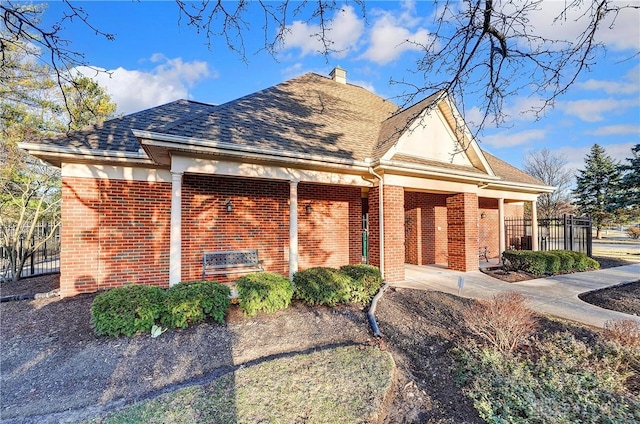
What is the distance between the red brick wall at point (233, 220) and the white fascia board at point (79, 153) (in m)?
1.21

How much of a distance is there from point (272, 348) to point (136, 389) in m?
1.72

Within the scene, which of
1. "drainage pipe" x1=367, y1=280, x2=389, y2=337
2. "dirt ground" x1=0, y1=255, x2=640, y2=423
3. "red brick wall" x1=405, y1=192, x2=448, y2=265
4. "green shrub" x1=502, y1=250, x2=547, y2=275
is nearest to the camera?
"dirt ground" x1=0, y1=255, x2=640, y2=423

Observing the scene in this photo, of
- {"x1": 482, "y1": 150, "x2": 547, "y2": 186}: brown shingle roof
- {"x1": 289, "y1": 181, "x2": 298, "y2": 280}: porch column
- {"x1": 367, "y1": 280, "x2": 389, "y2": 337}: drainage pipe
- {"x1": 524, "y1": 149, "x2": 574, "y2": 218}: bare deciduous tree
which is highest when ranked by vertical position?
{"x1": 524, "y1": 149, "x2": 574, "y2": 218}: bare deciduous tree

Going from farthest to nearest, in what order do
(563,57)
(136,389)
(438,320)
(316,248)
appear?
(316,248) < (438,320) < (563,57) < (136,389)

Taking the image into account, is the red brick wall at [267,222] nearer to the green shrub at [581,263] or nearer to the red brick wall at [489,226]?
the red brick wall at [489,226]

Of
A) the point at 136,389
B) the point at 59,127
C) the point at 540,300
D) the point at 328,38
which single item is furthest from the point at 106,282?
the point at 59,127

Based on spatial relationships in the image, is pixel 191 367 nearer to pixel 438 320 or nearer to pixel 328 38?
pixel 438 320

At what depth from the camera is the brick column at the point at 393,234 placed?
809cm

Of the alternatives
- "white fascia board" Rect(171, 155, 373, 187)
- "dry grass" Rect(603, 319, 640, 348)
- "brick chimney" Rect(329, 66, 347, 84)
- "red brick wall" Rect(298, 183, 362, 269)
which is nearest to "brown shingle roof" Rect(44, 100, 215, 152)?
"white fascia board" Rect(171, 155, 373, 187)

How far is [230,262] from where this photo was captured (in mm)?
7879

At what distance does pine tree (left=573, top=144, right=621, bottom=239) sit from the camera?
29.5m

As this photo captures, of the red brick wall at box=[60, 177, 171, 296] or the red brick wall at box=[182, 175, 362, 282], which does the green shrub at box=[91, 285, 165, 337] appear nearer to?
the red brick wall at box=[60, 177, 171, 296]

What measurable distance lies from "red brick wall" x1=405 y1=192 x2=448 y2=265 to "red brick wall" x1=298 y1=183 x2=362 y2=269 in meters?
2.97

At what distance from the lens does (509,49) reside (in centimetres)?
383
